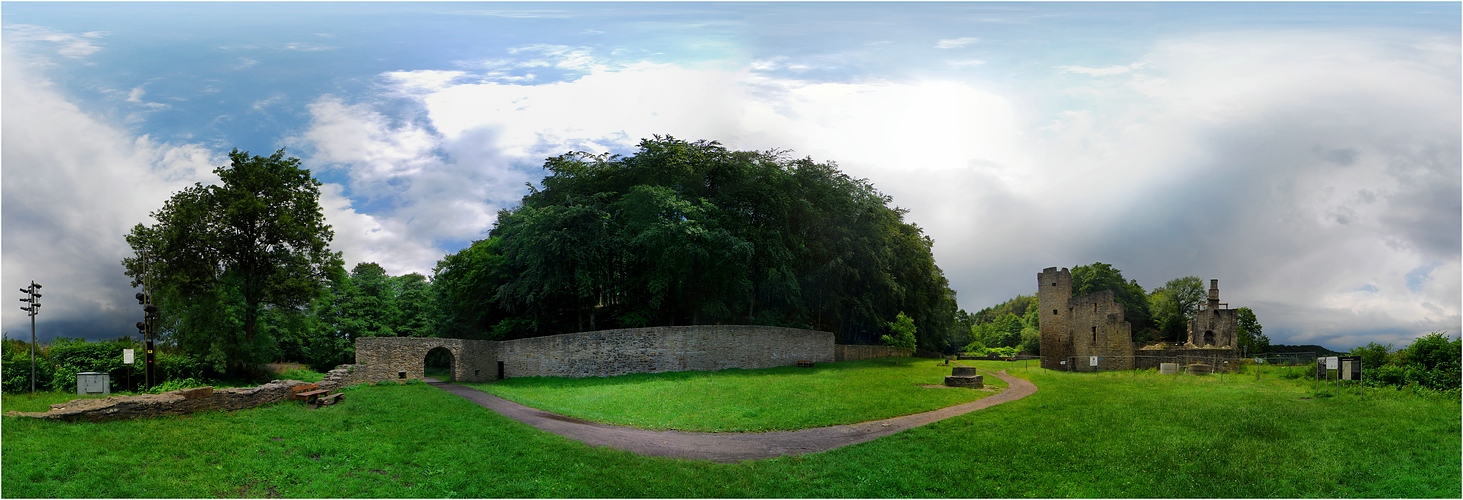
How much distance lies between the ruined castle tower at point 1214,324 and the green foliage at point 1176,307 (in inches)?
525

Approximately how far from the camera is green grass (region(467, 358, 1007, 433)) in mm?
14172

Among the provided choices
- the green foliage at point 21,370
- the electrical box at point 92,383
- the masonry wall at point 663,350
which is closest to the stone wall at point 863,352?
the masonry wall at point 663,350

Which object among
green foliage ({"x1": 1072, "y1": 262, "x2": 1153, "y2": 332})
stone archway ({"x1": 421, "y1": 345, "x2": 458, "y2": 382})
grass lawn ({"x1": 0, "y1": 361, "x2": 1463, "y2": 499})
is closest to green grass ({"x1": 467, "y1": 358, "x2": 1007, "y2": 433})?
grass lawn ({"x1": 0, "y1": 361, "x2": 1463, "y2": 499})

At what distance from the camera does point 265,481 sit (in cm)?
939

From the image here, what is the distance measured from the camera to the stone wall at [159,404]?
37.1ft

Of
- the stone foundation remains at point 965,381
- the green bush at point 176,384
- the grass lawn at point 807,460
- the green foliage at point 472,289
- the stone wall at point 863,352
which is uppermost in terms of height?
the green foliage at point 472,289

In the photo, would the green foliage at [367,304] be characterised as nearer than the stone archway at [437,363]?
No

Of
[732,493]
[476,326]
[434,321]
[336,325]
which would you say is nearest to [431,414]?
[732,493]

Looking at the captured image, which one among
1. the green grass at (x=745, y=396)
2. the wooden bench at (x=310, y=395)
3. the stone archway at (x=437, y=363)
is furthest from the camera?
the stone archway at (x=437, y=363)

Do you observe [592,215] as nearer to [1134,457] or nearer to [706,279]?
[706,279]

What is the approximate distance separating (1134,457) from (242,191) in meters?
26.0

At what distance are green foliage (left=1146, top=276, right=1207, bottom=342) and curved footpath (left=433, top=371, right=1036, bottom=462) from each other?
3646 cm

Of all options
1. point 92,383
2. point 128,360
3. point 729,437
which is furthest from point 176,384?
point 729,437

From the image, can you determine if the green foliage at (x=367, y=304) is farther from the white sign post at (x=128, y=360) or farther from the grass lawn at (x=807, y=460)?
the grass lawn at (x=807, y=460)
